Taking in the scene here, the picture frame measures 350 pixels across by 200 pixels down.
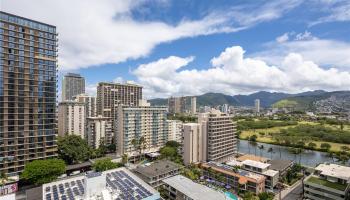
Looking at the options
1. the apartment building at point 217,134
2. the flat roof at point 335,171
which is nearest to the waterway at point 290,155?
the apartment building at point 217,134

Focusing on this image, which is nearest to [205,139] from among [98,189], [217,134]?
[217,134]

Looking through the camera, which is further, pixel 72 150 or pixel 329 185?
pixel 72 150

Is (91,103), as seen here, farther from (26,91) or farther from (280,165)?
(280,165)

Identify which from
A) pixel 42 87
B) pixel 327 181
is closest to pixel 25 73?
pixel 42 87

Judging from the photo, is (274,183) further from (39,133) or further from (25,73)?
(25,73)

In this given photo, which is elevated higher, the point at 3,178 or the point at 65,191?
the point at 65,191

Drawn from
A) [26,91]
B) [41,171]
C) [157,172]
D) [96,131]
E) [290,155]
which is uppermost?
[26,91]

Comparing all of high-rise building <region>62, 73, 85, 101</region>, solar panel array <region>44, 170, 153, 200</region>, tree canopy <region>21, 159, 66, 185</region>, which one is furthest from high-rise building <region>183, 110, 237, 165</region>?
high-rise building <region>62, 73, 85, 101</region>
